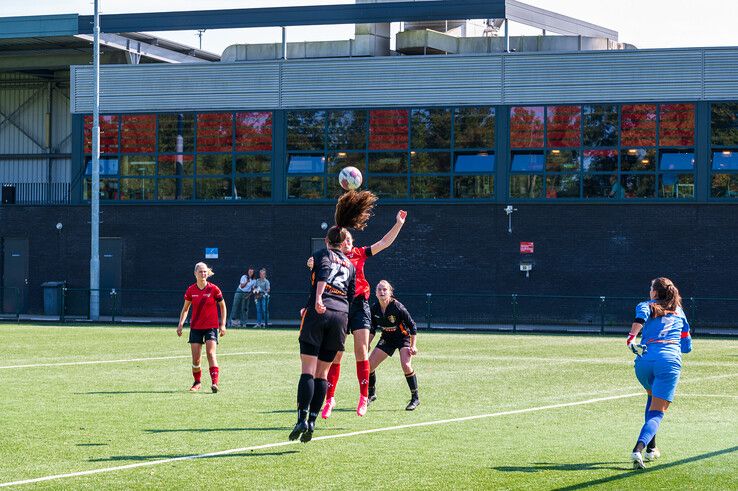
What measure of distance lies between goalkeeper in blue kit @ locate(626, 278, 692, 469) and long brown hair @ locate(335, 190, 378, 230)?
9.20 feet

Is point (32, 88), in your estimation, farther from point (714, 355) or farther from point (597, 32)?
point (714, 355)

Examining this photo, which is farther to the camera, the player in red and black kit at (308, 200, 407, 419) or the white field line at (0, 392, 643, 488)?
the player in red and black kit at (308, 200, 407, 419)

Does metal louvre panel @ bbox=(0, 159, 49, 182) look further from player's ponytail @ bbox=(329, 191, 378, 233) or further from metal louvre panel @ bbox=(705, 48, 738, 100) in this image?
player's ponytail @ bbox=(329, 191, 378, 233)

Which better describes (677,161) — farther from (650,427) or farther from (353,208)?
(650,427)

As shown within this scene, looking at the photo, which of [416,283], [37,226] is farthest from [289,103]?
[37,226]

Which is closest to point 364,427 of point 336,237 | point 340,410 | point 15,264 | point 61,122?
point 340,410

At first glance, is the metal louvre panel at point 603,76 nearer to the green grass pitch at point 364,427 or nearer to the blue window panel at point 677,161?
the blue window panel at point 677,161

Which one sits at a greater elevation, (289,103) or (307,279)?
(289,103)

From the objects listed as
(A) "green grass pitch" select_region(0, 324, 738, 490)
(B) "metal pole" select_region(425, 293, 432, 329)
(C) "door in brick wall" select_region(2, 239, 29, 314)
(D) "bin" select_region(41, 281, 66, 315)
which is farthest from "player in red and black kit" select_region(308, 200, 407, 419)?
(C) "door in brick wall" select_region(2, 239, 29, 314)

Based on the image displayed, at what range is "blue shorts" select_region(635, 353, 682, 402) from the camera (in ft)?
34.9

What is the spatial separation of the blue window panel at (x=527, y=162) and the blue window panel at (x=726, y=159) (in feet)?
18.2

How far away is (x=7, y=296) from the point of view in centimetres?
4175

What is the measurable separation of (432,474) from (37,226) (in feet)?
121

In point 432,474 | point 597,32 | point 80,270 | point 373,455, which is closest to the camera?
point 432,474
